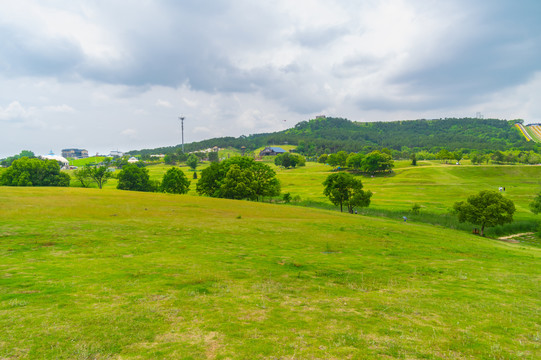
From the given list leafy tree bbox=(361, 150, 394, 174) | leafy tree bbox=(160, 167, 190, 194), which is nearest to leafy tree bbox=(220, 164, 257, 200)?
leafy tree bbox=(160, 167, 190, 194)

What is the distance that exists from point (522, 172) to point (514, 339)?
6840 inches

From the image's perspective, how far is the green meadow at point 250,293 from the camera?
945 cm

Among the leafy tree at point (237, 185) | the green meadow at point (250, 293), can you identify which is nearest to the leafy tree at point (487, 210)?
the green meadow at point (250, 293)

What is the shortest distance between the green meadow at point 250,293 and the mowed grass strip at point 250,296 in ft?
0.24

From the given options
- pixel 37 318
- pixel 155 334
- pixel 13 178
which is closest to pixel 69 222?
pixel 37 318

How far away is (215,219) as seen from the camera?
130 ft

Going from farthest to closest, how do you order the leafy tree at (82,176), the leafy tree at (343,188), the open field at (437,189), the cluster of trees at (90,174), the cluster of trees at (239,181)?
1. the cluster of trees at (90,174)
2. the leafy tree at (82,176)
3. the cluster of trees at (239,181)
4. the open field at (437,189)
5. the leafy tree at (343,188)

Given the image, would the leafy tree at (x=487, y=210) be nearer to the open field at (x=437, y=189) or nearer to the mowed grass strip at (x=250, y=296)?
the open field at (x=437, y=189)

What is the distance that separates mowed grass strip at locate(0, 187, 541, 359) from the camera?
30.9 feet

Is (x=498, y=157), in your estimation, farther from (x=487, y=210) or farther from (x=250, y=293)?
(x=250, y=293)

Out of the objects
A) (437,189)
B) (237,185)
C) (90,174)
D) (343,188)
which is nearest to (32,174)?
(90,174)

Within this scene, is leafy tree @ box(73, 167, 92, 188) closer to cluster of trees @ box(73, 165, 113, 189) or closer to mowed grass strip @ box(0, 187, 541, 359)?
cluster of trees @ box(73, 165, 113, 189)

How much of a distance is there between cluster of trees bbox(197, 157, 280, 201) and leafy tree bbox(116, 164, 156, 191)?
33428 mm

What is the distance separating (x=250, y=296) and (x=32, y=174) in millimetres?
131148
